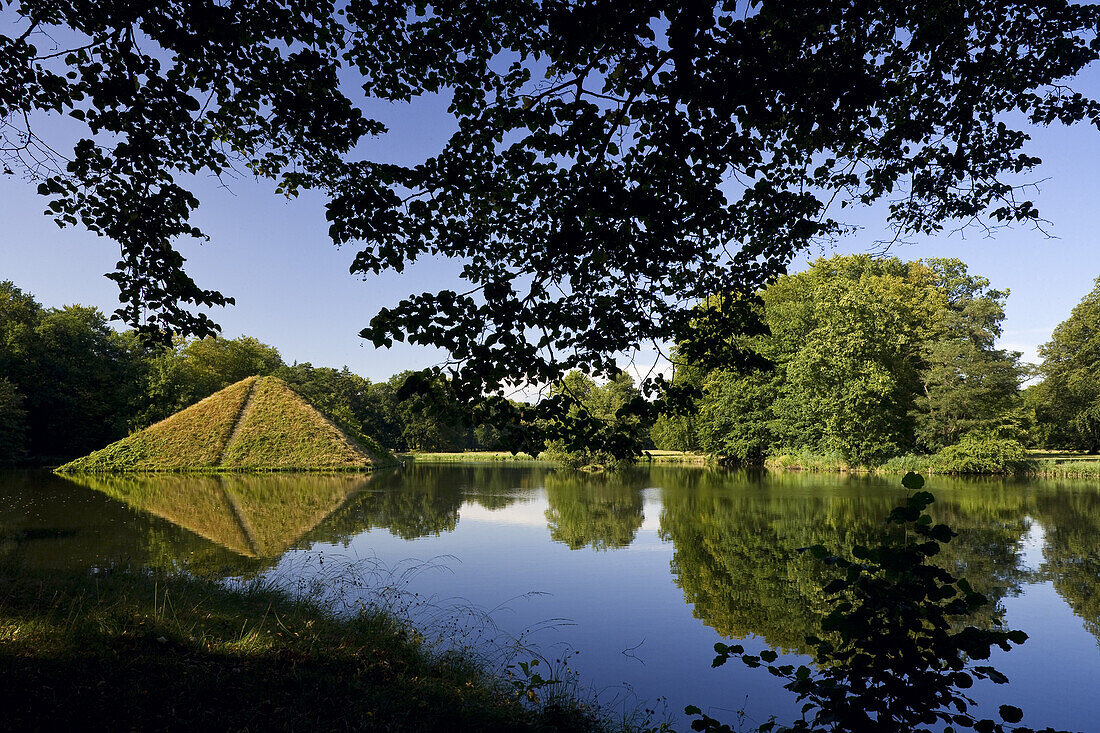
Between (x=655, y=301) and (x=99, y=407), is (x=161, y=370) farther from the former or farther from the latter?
(x=655, y=301)

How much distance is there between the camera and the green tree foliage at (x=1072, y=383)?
3631cm

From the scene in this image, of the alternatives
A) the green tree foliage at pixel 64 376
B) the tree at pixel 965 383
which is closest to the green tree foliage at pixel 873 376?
the tree at pixel 965 383

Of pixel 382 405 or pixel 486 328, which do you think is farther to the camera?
pixel 382 405

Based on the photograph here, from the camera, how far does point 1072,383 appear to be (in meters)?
36.1

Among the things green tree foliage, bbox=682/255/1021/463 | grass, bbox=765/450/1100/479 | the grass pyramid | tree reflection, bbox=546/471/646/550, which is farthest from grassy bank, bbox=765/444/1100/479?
the grass pyramid

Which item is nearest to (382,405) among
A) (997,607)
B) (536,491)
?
(536,491)

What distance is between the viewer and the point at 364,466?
120ft

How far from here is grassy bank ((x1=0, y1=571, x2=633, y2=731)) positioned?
3.31m

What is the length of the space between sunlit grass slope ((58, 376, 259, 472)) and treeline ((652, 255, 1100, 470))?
1221 inches

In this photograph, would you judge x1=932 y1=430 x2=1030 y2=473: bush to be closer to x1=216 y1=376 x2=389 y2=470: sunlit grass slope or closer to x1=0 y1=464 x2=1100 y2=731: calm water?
x1=0 y1=464 x2=1100 y2=731: calm water

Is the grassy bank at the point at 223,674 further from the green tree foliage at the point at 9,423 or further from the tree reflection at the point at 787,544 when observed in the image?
the green tree foliage at the point at 9,423

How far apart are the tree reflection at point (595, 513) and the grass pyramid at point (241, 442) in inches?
676

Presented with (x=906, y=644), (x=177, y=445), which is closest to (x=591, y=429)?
(x=906, y=644)

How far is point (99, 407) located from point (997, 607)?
5243 centimetres
